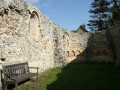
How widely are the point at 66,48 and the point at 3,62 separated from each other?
9.30m

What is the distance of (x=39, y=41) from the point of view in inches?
295

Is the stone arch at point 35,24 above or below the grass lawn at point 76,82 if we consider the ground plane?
above

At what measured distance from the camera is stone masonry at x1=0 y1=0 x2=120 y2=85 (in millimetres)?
4918

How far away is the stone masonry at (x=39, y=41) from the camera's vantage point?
4918 millimetres

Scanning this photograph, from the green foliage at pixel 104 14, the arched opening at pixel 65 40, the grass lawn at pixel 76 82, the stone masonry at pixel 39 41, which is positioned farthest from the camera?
the green foliage at pixel 104 14

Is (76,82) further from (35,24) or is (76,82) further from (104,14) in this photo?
(104,14)

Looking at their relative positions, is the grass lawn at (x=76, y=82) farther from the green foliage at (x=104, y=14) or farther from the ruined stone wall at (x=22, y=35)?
the green foliage at (x=104, y=14)

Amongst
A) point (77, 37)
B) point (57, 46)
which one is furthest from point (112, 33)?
point (57, 46)

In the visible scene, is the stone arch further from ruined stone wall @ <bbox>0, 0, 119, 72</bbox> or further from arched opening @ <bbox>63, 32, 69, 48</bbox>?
arched opening @ <bbox>63, 32, 69, 48</bbox>

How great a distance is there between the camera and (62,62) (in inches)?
382

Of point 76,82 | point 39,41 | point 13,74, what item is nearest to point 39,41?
point 39,41

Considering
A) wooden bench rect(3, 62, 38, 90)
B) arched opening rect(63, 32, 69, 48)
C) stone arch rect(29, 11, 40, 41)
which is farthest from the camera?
arched opening rect(63, 32, 69, 48)

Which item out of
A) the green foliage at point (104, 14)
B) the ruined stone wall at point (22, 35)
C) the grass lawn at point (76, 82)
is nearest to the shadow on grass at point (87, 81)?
the grass lawn at point (76, 82)

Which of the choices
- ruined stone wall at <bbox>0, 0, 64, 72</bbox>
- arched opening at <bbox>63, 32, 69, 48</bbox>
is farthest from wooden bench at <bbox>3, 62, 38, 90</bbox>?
arched opening at <bbox>63, 32, 69, 48</bbox>
